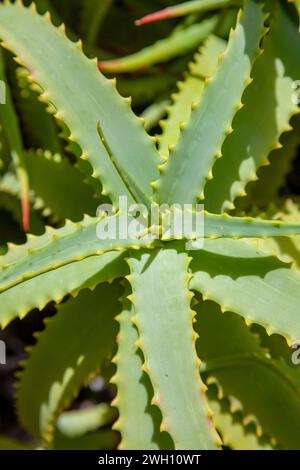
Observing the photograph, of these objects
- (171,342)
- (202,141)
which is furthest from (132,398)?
(202,141)

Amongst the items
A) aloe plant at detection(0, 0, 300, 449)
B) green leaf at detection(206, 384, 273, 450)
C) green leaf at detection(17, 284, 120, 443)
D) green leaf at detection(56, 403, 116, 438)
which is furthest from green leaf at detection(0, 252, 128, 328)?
green leaf at detection(56, 403, 116, 438)

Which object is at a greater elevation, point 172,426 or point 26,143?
point 26,143

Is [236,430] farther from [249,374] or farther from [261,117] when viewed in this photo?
[261,117]

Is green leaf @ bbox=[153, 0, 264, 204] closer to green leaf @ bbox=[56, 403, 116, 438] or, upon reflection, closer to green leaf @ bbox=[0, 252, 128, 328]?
green leaf @ bbox=[0, 252, 128, 328]

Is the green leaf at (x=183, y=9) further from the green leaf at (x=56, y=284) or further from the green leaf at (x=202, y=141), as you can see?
the green leaf at (x=56, y=284)

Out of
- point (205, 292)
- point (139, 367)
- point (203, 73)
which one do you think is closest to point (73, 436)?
point (139, 367)
